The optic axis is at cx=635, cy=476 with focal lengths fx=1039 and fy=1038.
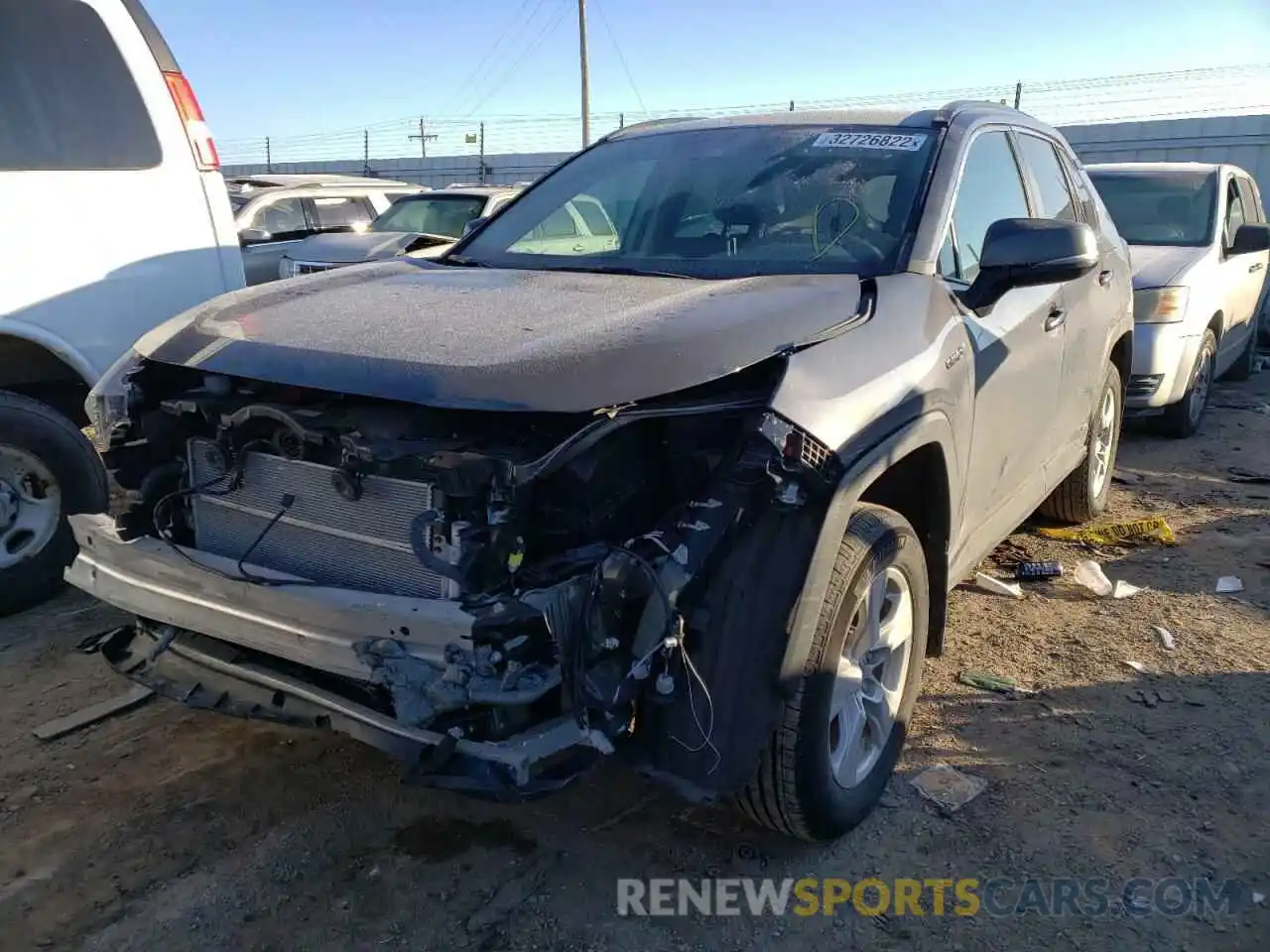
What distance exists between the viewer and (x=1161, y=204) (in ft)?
26.2

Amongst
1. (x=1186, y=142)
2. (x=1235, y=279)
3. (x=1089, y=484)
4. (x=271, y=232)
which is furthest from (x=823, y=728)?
(x=1186, y=142)

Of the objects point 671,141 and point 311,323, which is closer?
→ point 311,323

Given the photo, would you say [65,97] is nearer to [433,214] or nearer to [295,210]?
[295,210]

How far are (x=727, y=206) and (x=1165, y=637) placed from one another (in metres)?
2.48

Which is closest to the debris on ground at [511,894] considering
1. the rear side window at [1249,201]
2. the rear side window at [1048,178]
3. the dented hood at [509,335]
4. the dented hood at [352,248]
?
the dented hood at [509,335]

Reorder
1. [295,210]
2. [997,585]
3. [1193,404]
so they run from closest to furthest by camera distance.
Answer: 1. [997,585]
2. [1193,404]
3. [295,210]

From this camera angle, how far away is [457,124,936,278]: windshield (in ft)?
11.0

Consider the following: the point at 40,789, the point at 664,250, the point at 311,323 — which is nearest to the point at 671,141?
the point at 664,250

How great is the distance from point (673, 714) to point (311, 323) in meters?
1.41

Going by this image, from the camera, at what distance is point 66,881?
271 centimetres

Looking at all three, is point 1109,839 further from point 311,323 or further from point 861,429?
point 311,323

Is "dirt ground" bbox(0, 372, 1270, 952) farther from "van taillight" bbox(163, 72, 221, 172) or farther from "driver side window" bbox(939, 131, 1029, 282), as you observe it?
"van taillight" bbox(163, 72, 221, 172)

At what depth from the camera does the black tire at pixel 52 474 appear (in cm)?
420

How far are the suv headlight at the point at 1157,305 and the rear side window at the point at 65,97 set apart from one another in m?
5.82
